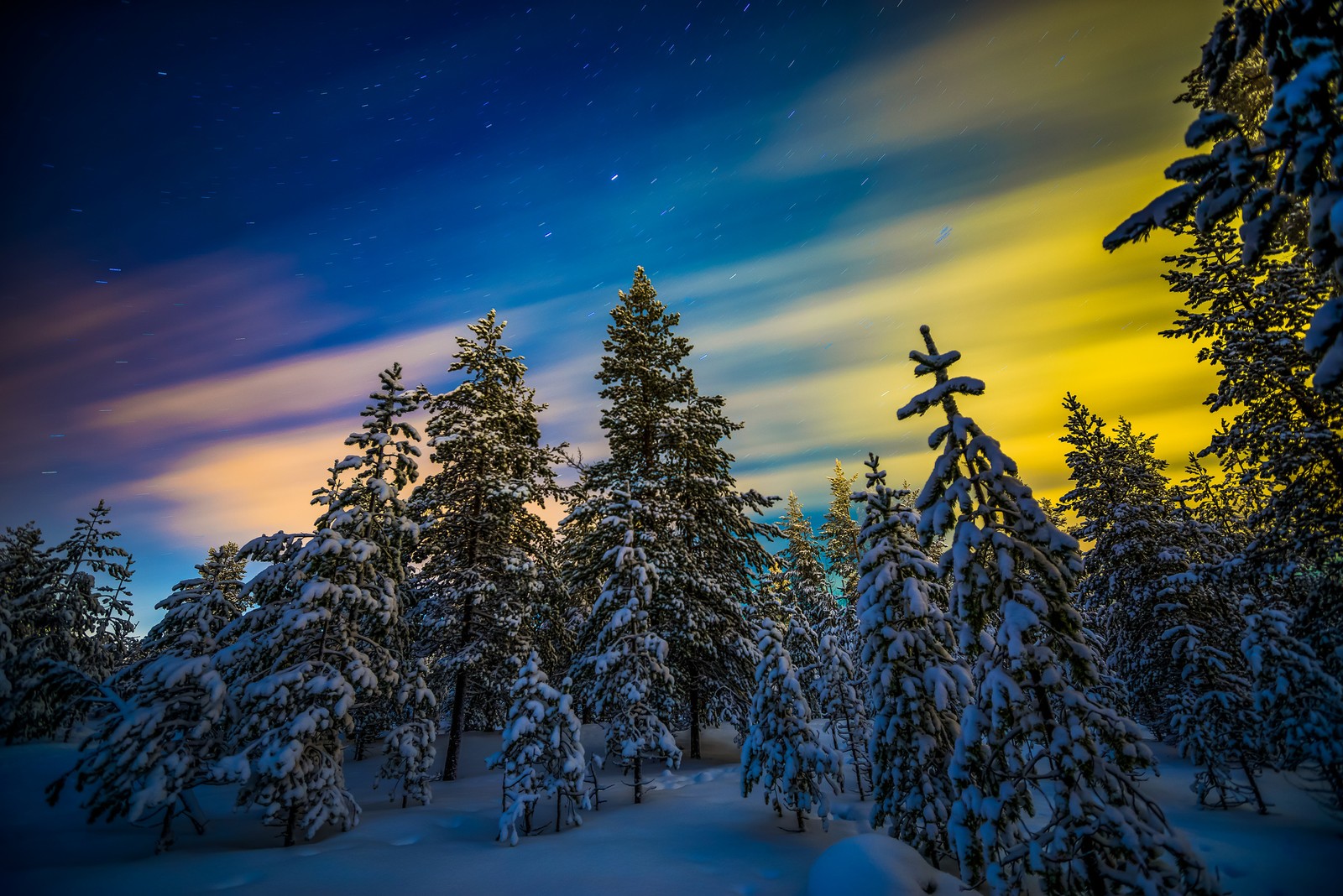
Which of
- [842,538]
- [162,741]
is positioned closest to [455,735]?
[162,741]

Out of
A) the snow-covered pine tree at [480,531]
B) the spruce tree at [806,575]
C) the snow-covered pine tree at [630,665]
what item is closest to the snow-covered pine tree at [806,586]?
the spruce tree at [806,575]

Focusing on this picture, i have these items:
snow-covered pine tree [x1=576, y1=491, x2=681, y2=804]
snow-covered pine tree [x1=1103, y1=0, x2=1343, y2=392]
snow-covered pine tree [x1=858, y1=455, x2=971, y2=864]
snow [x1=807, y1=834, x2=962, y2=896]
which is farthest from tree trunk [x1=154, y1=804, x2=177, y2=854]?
snow-covered pine tree [x1=1103, y1=0, x2=1343, y2=392]

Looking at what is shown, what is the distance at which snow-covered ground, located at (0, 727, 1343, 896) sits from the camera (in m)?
7.59

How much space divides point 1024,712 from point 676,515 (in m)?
11.6

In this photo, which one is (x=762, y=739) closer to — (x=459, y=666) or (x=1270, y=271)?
(x=459, y=666)

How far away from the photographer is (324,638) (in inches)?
435

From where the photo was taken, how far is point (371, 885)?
781 cm

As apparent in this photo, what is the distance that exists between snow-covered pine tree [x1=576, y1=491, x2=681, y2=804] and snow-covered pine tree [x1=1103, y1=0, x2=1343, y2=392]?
39.5ft

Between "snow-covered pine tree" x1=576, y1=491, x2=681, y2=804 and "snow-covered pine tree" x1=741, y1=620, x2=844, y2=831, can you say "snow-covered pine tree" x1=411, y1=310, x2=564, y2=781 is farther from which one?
"snow-covered pine tree" x1=741, y1=620, x2=844, y2=831

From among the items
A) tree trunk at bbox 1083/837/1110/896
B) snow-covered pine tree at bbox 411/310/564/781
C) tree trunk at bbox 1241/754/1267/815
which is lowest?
tree trunk at bbox 1241/754/1267/815

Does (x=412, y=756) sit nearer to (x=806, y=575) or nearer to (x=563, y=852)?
(x=563, y=852)

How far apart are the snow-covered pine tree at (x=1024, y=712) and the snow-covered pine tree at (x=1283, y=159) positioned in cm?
309

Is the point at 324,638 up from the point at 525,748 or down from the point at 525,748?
up

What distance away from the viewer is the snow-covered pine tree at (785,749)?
10500mm
